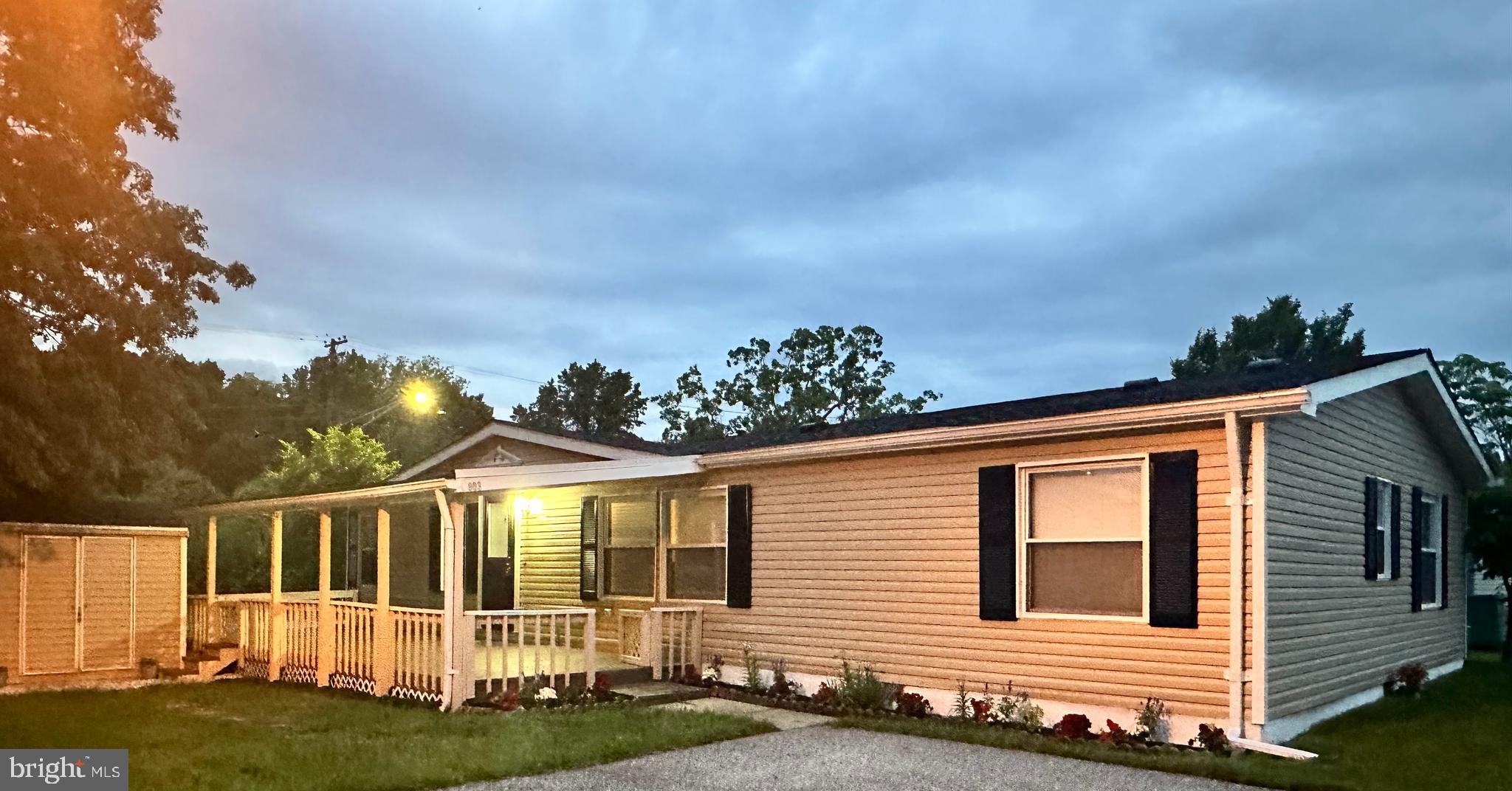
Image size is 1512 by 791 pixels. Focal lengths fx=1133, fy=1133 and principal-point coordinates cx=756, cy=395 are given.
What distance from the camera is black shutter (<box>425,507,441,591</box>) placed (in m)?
14.9

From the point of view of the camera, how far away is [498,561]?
48.3ft

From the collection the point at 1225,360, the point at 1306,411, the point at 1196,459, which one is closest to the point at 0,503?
the point at 1196,459

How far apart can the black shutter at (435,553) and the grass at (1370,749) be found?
7.32m

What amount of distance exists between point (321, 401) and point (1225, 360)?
3717cm

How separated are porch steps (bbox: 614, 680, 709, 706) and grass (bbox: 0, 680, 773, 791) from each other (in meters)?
0.53

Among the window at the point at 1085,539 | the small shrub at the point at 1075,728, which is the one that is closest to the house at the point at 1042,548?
the window at the point at 1085,539

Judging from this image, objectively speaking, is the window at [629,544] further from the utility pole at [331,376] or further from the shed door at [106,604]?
the utility pole at [331,376]

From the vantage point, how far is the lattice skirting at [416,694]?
10.4m

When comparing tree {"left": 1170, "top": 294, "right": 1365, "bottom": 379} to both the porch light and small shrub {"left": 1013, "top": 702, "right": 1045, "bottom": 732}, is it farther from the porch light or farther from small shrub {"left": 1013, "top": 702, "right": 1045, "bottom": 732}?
small shrub {"left": 1013, "top": 702, "right": 1045, "bottom": 732}

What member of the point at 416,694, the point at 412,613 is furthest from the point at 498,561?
the point at 416,694

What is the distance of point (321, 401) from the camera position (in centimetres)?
5041

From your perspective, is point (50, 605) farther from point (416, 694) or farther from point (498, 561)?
point (498, 561)

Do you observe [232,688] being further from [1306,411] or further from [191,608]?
[1306,411]

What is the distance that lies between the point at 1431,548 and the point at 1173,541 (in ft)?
21.0
